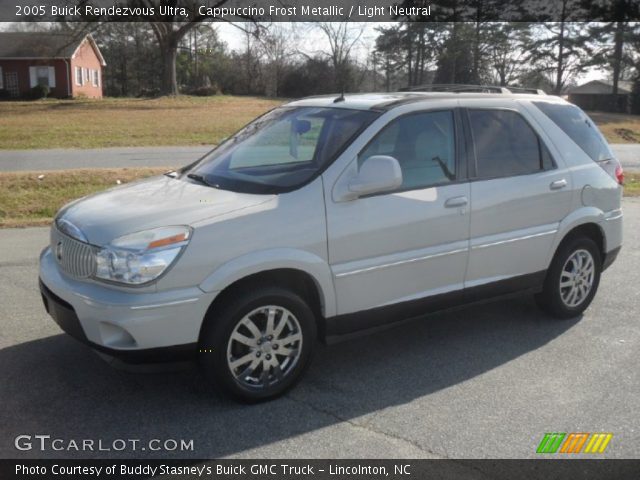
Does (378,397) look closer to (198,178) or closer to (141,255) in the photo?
(141,255)

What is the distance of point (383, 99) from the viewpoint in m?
4.95

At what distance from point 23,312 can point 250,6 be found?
3719 centimetres

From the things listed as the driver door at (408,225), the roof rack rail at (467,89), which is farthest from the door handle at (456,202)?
the roof rack rail at (467,89)

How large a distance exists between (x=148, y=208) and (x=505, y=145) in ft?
9.09

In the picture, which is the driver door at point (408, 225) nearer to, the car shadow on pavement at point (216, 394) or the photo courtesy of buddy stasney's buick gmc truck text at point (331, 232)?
the photo courtesy of buddy stasney's buick gmc truck text at point (331, 232)

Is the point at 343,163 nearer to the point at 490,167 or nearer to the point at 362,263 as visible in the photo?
the point at 362,263

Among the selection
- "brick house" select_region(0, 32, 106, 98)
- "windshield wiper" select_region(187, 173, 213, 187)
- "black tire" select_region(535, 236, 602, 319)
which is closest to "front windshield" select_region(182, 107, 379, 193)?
"windshield wiper" select_region(187, 173, 213, 187)

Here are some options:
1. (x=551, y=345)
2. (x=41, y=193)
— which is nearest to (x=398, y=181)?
(x=551, y=345)

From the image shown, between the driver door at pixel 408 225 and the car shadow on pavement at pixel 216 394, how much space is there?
A: 1.74 feet

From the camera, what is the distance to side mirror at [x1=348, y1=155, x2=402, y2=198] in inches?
168

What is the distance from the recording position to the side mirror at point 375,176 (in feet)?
14.0

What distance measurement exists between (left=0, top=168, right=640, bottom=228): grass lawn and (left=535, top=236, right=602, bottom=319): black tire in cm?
708

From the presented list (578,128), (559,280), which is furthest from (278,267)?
(578,128)

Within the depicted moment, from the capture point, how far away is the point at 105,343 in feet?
12.4
